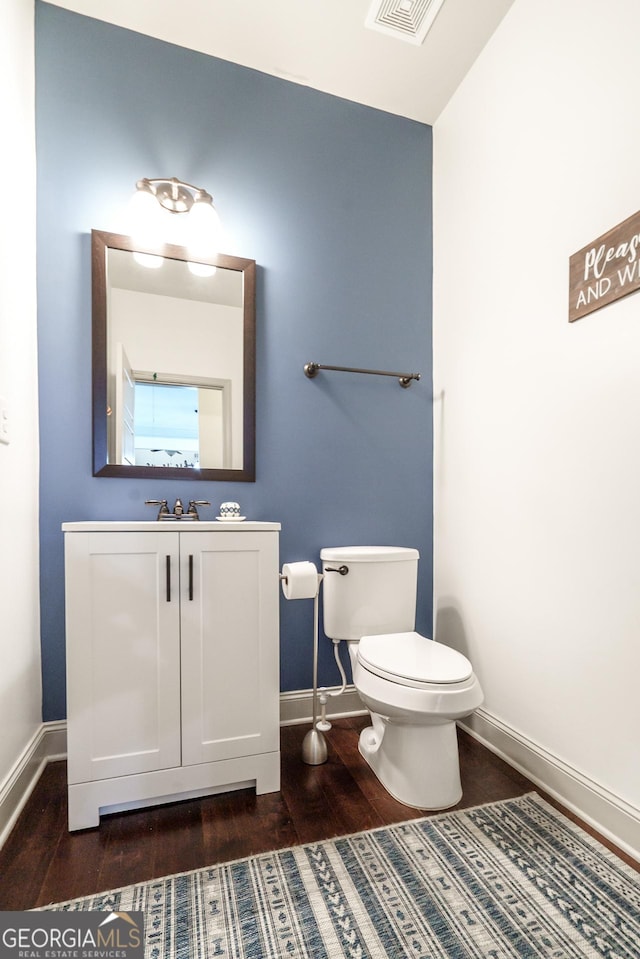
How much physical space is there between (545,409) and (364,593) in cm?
91

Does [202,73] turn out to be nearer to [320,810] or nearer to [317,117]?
[317,117]

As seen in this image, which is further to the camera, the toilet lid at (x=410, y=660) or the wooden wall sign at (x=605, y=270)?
the toilet lid at (x=410, y=660)

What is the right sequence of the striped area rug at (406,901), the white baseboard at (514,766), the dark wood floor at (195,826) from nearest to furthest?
the striped area rug at (406,901)
the dark wood floor at (195,826)
the white baseboard at (514,766)

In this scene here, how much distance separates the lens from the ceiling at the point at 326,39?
1679mm

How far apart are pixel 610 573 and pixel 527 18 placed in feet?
6.23

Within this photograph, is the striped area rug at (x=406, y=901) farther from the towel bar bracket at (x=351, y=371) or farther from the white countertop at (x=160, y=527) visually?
the towel bar bracket at (x=351, y=371)

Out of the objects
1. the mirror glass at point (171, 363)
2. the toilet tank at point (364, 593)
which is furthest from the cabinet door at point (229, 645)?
the mirror glass at point (171, 363)

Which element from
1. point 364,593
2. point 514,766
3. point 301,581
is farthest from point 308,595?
point 514,766

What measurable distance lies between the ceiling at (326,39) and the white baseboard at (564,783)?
2595 millimetres

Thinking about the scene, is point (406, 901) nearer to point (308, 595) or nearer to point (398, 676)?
point (398, 676)

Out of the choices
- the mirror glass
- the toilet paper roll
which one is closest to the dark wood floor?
the toilet paper roll

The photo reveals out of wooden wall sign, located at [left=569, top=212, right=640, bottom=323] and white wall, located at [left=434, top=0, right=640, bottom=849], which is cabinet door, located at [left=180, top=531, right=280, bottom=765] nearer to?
white wall, located at [left=434, top=0, right=640, bottom=849]

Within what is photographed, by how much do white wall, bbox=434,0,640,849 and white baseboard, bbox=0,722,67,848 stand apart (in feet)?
5.12

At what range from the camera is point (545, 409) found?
152 cm
